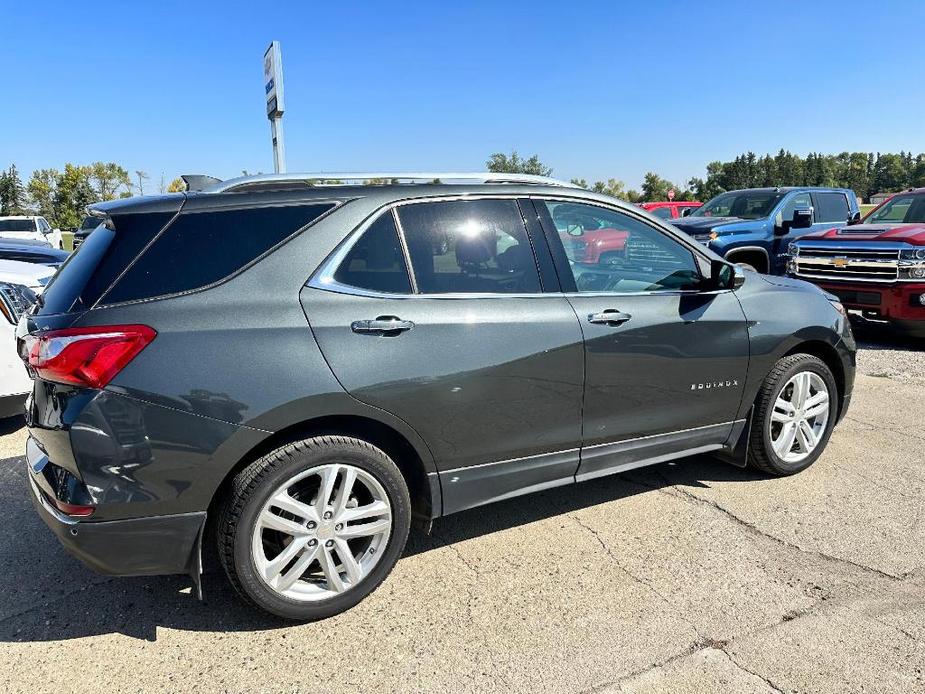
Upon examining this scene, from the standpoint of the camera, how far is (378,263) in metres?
2.86

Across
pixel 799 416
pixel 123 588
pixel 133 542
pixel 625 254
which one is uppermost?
pixel 625 254

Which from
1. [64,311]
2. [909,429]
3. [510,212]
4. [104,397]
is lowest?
[909,429]

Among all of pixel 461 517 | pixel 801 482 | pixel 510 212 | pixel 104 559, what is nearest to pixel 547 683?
pixel 461 517

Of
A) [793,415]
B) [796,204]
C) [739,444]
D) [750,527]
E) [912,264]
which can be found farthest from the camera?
[796,204]

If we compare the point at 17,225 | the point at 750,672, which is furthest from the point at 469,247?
the point at 17,225

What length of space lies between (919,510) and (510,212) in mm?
2778

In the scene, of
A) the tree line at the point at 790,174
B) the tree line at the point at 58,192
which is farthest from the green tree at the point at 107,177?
the tree line at the point at 790,174

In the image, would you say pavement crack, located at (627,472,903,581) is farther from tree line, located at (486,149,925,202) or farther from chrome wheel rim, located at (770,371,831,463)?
tree line, located at (486,149,925,202)

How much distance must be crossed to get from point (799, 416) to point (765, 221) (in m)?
7.54

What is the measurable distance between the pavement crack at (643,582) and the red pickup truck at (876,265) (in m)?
6.16

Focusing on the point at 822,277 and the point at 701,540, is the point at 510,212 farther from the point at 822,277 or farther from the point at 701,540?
the point at 822,277

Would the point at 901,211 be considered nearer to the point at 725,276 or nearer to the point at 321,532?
the point at 725,276

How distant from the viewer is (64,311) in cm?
243

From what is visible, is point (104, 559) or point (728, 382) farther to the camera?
point (728, 382)
